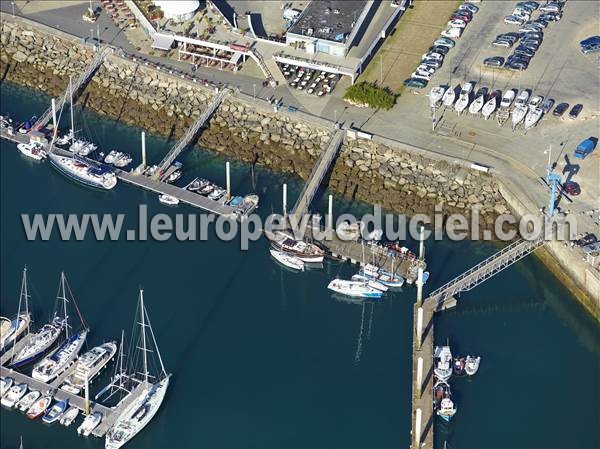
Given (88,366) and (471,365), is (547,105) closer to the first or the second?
(471,365)

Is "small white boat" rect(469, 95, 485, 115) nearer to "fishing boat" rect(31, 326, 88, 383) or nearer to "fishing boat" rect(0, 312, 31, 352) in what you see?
"fishing boat" rect(31, 326, 88, 383)

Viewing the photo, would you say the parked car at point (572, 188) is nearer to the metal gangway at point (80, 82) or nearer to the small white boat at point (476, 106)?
the small white boat at point (476, 106)

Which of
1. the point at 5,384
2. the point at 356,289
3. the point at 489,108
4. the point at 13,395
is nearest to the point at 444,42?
the point at 489,108

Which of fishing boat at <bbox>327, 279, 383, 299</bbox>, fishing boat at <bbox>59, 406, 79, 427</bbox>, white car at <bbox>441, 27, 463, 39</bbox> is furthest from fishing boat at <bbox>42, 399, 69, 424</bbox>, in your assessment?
white car at <bbox>441, 27, 463, 39</bbox>

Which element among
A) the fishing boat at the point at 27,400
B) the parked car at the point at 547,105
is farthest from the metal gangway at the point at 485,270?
the fishing boat at the point at 27,400

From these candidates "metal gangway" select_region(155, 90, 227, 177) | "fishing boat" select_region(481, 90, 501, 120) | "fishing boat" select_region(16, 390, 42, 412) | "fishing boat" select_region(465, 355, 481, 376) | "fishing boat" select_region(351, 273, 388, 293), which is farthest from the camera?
"fishing boat" select_region(481, 90, 501, 120)

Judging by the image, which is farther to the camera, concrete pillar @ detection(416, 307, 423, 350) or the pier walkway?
concrete pillar @ detection(416, 307, 423, 350)
